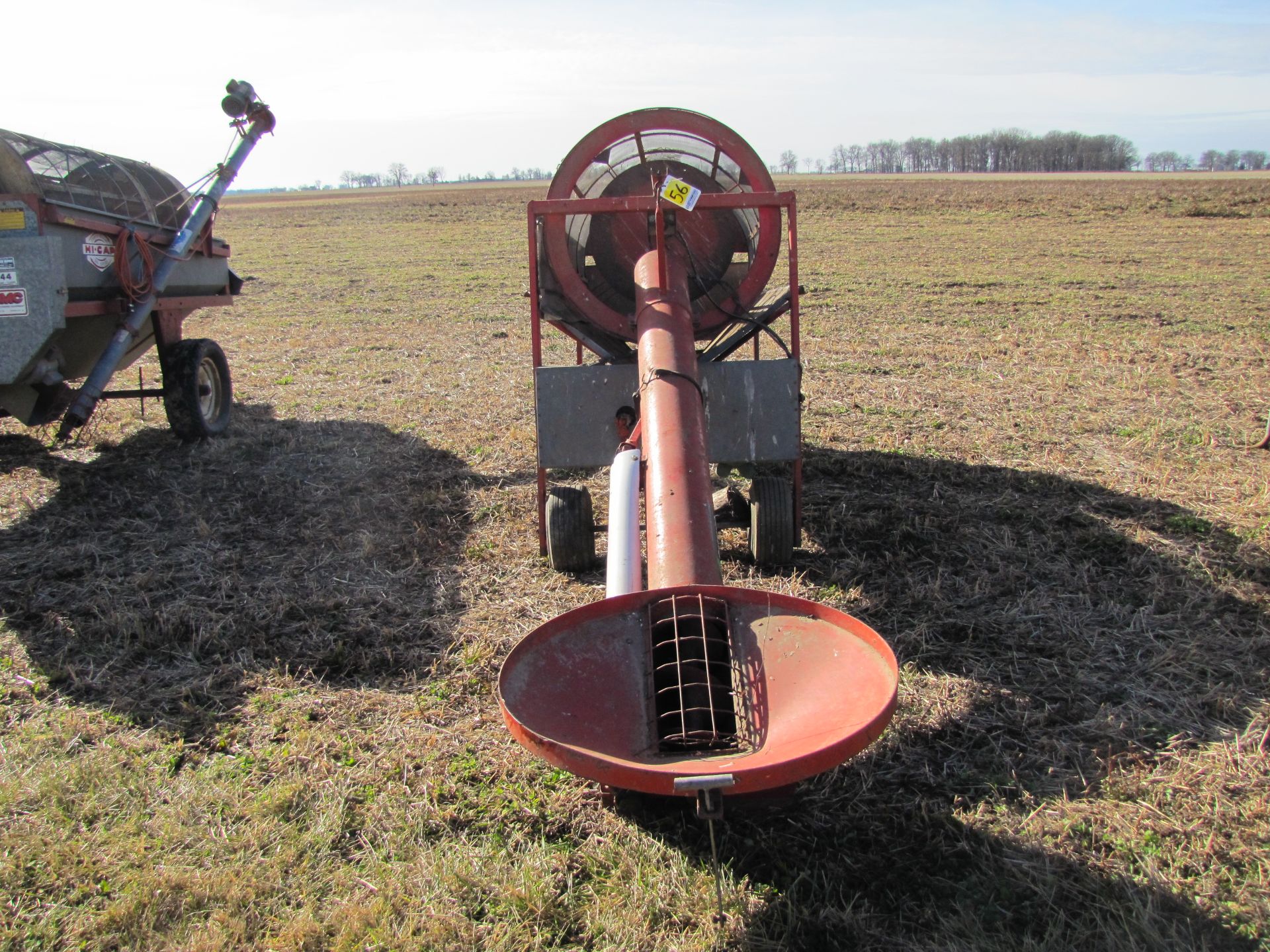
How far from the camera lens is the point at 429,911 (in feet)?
7.93

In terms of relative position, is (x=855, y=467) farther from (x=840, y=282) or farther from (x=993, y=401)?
(x=840, y=282)

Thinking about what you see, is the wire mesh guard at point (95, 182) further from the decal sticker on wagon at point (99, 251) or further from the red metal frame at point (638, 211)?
the red metal frame at point (638, 211)

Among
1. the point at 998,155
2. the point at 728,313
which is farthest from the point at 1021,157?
the point at 728,313

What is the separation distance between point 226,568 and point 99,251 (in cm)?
247

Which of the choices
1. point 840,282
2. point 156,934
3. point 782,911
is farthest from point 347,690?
point 840,282

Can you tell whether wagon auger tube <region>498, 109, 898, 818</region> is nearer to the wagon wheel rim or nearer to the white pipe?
the white pipe

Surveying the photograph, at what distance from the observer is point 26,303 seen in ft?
16.1

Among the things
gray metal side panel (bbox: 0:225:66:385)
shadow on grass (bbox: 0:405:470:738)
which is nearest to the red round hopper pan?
shadow on grass (bbox: 0:405:470:738)

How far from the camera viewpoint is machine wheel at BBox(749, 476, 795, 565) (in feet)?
14.9

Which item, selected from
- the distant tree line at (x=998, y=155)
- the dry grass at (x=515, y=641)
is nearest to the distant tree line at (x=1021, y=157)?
the distant tree line at (x=998, y=155)

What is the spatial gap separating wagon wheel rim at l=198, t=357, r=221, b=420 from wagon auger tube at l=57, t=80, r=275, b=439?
1.13 ft

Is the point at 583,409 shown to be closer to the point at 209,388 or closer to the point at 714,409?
the point at 714,409

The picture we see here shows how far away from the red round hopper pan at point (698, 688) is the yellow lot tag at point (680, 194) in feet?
8.38

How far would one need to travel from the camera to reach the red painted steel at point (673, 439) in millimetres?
2908
